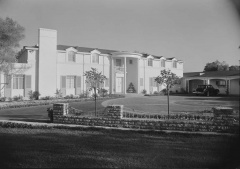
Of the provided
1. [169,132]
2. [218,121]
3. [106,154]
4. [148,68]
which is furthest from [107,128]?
[148,68]

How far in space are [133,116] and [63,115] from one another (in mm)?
2825

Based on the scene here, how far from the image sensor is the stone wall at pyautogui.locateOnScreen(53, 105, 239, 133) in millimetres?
7273

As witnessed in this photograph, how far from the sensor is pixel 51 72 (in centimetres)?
841

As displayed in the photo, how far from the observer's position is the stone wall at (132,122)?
7273 mm

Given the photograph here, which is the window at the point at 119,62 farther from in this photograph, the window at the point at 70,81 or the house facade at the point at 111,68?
the window at the point at 70,81

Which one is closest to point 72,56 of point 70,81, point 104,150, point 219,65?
point 70,81

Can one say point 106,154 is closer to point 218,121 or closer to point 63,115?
point 218,121

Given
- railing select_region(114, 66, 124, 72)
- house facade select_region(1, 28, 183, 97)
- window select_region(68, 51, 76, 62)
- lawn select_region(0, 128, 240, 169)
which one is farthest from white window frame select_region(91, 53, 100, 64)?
lawn select_region(0, 128, 240, 169)

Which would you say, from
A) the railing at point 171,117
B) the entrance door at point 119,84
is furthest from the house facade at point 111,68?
the railing at point 171,117

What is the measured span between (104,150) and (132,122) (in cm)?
283

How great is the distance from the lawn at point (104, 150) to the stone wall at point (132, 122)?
24.2 inches

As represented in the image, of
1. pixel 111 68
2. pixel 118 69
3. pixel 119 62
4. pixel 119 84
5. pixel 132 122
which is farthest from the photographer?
pixel 119 62

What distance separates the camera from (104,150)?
17.6 ft

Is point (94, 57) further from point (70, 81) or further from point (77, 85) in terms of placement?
point (70, 81)
